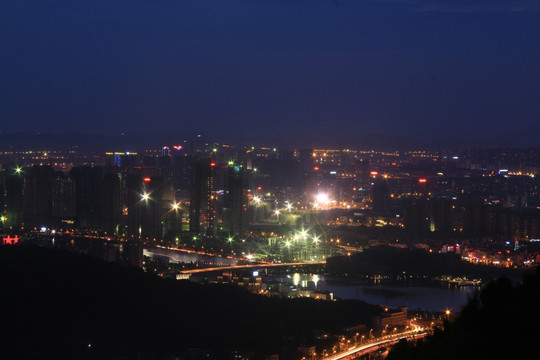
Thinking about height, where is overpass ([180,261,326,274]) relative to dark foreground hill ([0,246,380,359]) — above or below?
below

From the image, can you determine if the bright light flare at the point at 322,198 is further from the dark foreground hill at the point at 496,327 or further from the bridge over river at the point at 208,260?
the dark foreground hill at the point at 496,327

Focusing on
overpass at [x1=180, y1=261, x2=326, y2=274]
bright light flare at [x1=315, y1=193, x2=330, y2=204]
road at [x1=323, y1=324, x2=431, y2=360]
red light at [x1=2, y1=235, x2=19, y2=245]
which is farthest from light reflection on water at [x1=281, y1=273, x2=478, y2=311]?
bright light flare at [x1=315, y1=193, x2=330, y2=204]

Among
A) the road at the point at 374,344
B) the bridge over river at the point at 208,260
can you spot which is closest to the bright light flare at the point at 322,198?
the bridge over river at the point at 208,260

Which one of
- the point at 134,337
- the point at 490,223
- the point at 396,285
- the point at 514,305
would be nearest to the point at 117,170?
the point at 490,223

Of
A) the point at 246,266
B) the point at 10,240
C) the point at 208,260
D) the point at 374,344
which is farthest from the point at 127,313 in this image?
the point at 208,260

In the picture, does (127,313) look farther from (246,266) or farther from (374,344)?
(246,266)

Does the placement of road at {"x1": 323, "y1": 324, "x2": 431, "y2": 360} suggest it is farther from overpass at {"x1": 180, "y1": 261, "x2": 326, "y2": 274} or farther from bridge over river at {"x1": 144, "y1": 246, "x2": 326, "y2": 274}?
bridge over river at {"x1": 144, "y1": 246, "x2": 326, "y2": 274}
